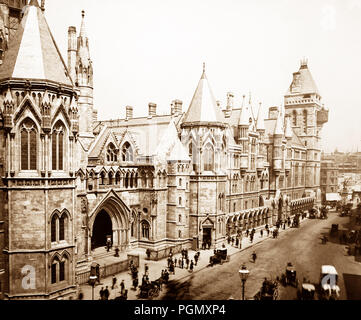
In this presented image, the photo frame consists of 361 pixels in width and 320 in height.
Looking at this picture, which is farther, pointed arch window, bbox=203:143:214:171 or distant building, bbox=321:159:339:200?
distant building, bbox=321:159:339:200

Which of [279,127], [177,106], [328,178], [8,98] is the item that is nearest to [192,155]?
[177,106]

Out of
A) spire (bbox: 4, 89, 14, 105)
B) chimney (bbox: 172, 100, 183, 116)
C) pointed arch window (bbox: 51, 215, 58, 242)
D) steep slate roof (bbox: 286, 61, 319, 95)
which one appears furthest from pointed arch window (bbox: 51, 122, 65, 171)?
steep slate roof (bbox: 286, 61, 319, 95)

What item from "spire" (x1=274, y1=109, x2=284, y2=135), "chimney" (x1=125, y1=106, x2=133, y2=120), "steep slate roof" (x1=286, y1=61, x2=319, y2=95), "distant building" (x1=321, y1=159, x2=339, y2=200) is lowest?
"distant building" (x1=321, y1=159, x2=339, y2=200)

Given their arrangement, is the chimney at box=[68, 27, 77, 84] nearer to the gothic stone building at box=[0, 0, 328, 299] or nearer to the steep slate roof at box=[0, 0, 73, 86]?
the gothic stone building at box=[0, 0, 328, 299]

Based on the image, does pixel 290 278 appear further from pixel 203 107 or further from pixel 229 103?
pixel 229 103
